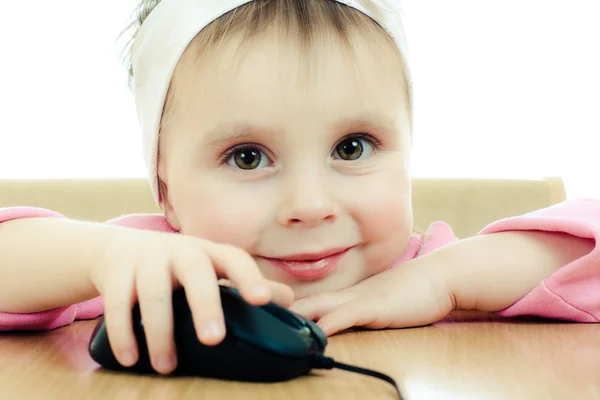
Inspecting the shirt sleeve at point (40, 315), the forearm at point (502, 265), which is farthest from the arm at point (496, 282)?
the shirt sleeve at point (40, 315)

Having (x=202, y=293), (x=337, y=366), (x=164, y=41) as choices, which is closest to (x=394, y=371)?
(x=337, y=366)

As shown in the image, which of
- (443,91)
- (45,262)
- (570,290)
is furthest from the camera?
(443,91)

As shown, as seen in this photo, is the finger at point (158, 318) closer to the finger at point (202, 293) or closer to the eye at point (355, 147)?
the finger at point (202, 293)

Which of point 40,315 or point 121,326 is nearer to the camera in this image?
point 121,326

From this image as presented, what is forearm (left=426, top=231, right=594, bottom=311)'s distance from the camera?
2.54 feet

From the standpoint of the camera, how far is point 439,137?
2.28 meters

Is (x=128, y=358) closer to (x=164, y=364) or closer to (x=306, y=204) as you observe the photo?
(x=164, y=364)

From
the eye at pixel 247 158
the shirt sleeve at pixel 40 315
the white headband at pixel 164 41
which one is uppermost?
the white headband at pixel 164 41

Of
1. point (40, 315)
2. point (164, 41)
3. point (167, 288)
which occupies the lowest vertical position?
point (40, 315)

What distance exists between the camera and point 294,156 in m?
0.72

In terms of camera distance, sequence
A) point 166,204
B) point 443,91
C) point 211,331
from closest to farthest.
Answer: point 211,331 → point 166,204 → point 443,91

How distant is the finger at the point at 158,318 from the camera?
19.1 inches

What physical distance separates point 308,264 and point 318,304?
2.5 inches

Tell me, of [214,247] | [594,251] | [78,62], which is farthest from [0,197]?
[594,251]
